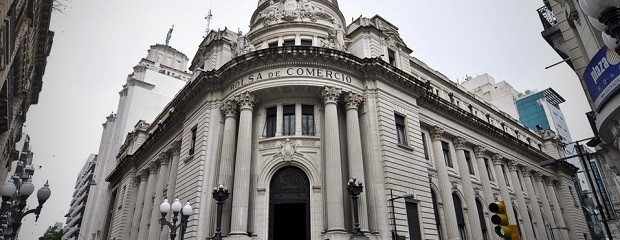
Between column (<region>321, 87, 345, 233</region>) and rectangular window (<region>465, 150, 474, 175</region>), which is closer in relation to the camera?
column (<region>321, 87, 345, 233</region>)

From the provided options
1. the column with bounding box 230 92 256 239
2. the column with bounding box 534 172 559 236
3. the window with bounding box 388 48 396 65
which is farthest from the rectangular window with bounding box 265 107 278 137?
the column with bounding box 534 172 559 236

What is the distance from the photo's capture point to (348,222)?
65.0ft

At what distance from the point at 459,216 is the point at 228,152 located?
677 inches

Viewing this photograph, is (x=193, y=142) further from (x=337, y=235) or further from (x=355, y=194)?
(x=355, y=194)

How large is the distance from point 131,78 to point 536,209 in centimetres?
5695

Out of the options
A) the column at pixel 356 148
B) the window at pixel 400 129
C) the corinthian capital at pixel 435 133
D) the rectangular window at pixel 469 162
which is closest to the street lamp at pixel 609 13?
the column at pixel 356 148

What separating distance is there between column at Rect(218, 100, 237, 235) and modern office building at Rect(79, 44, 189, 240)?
1421 inches

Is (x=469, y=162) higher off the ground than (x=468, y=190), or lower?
higher

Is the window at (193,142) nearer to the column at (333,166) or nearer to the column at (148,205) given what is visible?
the column at (148,205)

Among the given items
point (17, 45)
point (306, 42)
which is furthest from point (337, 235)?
point (17, 45)

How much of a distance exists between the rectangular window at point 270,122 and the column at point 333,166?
3266 mm

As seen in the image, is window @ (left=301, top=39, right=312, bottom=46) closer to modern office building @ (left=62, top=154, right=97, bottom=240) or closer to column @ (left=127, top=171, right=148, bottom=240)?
column @ (left=127, top=171, right=148, bottom=240)

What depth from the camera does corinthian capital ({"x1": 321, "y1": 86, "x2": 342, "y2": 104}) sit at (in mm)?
21625

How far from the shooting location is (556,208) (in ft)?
129
